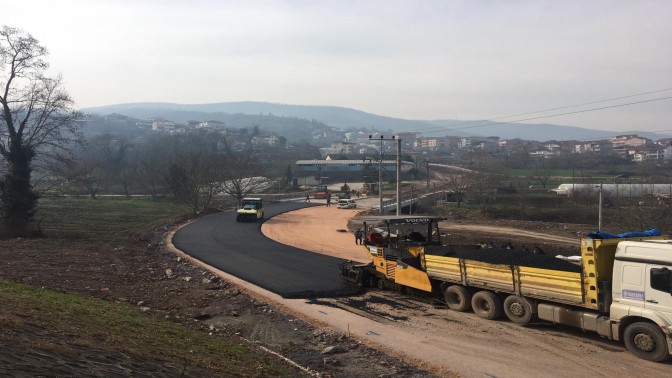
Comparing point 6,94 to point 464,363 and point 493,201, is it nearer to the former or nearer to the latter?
point 464,363

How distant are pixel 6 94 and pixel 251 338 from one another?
90.5 ft

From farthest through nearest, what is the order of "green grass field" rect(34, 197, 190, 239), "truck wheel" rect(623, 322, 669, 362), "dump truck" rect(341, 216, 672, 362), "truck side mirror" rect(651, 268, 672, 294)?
1. "green grass field" rect(34, 197, 190, 239)
2. "dump truck" rect(341, 216, 672, 362)
3. "truck wheel" rect(623, 322, 669, 362)
4. "truck side mirror" rect(651, 268, 672, 294)

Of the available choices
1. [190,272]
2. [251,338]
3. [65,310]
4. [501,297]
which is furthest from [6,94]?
[501,297]

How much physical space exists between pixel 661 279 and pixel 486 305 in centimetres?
488

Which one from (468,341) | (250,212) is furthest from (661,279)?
(250,212)

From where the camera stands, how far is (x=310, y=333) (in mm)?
14031

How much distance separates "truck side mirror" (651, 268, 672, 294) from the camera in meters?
10.9

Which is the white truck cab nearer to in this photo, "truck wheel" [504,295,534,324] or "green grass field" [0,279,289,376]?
"truck wheel" [504,295,534,324]

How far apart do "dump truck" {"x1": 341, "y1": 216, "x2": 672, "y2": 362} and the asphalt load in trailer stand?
1.1 inches

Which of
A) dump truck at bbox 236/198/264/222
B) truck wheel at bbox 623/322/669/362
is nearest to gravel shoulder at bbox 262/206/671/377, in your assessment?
truck wheel at bbox 623/322/669/362

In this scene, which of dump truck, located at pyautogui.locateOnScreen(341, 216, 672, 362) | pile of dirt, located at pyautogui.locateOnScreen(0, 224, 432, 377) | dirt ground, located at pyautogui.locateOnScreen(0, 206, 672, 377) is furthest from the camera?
dump truck, located at pyautogui.locateOnScreen(341, 216, 672, 362)

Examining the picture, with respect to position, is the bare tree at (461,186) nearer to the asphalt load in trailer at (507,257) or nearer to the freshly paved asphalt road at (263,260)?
the freshly paved asphalt road at (263,260)

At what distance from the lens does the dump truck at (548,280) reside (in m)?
11.3

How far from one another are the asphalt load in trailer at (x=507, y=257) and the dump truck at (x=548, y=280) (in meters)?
0.03
